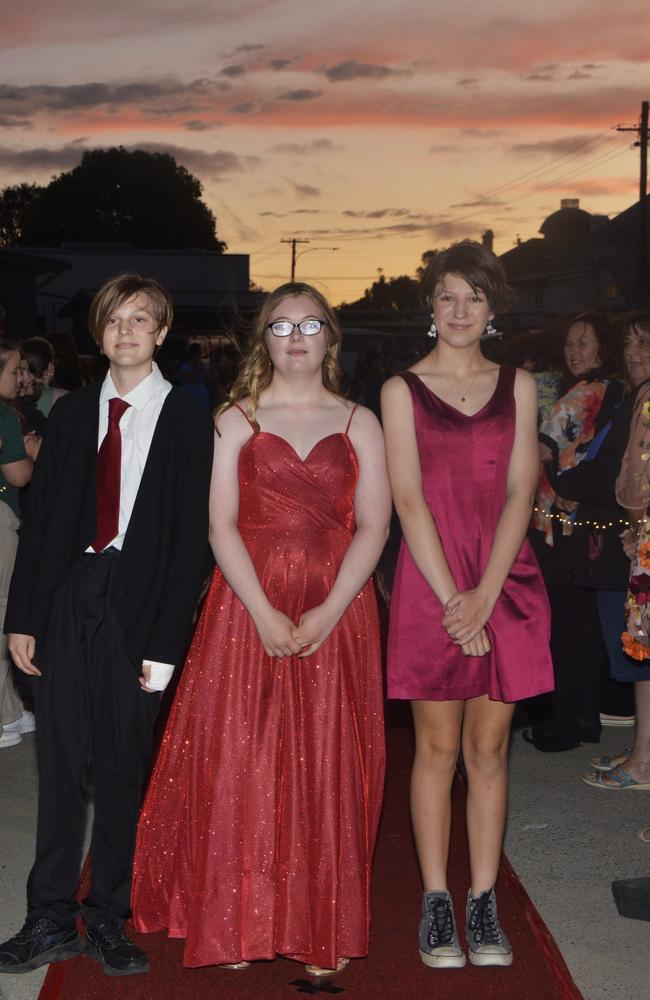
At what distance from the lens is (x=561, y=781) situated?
6305mm

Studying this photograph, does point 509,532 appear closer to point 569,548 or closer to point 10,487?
point 569,548

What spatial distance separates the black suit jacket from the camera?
4.07m

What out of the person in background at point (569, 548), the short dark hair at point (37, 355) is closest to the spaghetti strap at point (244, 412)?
the person in background at point (569, 548)

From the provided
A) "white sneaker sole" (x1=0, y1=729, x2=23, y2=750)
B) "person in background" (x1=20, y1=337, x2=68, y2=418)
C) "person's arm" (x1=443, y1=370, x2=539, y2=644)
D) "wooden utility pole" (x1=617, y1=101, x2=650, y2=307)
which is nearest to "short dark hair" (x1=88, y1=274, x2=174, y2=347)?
"person's arm" (x1=443, y1=370, x2=539, y2=644)

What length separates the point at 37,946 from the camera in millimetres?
4184

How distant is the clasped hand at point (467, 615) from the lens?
4133mm

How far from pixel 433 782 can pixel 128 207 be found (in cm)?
9435

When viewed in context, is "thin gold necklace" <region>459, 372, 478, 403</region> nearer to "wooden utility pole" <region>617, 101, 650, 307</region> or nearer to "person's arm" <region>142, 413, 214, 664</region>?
"person's arm" <region>142, 413, 214, 664</region>

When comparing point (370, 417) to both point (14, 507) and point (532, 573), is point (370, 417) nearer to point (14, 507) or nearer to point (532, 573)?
point (532, 573)

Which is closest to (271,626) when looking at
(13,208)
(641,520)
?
(641,520)

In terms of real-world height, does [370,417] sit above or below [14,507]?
above

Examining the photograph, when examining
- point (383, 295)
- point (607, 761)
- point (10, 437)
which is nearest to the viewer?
point (10, 437)

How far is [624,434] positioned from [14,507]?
3.08 m

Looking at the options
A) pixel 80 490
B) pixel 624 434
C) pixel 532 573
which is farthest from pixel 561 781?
pixel 80 490
